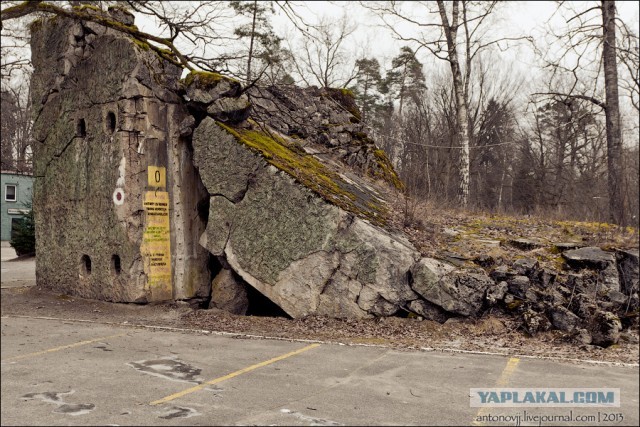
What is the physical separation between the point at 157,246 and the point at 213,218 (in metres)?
1.28

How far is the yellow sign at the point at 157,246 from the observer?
1059 centimetres

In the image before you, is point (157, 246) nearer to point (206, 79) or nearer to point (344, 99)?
point (206, 79)

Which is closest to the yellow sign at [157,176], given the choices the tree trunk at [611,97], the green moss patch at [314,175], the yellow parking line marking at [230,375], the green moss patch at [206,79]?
the green moss patch at [314,175]

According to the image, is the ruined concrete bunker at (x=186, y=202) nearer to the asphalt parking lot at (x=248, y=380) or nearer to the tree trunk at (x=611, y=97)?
the asphalt parking lot at (x=248, y=380)

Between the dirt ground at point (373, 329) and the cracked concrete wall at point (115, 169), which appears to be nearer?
the dirt ground at point (373, 329)

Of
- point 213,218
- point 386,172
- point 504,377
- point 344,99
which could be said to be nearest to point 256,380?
point 504,377

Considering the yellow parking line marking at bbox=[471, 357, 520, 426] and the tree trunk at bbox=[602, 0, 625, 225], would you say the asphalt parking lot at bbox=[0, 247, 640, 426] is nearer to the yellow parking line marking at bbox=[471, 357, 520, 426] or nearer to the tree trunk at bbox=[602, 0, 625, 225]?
the yellow parking line marking at bbox=[471, 357, 520, 426]

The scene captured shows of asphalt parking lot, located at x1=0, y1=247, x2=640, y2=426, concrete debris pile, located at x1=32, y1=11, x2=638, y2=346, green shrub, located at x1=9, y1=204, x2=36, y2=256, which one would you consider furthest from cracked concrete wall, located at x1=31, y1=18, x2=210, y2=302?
green shrub, located at x1=9, y1=204, x2=36, y2=256

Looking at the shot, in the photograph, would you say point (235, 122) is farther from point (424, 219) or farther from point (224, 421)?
point (224, 421)

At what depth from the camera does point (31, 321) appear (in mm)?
9531

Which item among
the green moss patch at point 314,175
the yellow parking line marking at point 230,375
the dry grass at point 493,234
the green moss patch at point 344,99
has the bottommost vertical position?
the yellow parking line marking at point 230,375

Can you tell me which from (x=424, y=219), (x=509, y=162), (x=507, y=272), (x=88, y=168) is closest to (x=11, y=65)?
(x=88, y=168)

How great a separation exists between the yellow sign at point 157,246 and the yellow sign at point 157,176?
0.51 ft

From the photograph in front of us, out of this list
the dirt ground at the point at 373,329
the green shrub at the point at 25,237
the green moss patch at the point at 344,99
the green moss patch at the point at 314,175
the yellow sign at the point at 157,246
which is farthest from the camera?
the green shrub at the point at 25,237
